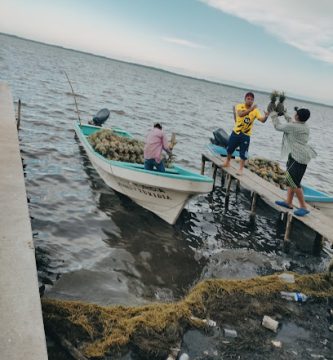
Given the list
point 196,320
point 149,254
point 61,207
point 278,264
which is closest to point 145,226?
point 149,254

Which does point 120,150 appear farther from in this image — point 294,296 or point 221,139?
point 294,296

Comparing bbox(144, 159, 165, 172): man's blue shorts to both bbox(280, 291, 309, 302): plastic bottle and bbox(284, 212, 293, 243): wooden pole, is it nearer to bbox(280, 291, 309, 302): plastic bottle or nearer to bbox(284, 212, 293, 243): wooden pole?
bbox(284, 212, 293, 243): wooden pole

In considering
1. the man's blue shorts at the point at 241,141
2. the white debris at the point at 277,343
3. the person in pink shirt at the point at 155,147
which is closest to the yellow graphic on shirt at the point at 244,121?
the man's blue shorts at the point at 241,141

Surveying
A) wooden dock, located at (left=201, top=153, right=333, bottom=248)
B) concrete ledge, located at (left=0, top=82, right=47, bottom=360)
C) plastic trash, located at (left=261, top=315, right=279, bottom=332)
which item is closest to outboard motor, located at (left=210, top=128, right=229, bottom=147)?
wooden dock, located at (left=201, top=153, right=333, bottom=248)

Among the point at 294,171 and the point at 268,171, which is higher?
the point at 294,171

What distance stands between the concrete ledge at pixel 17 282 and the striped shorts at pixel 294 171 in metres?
5.59


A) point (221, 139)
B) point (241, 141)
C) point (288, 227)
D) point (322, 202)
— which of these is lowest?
point (288, 227)

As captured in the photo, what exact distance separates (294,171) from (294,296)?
2.91 m

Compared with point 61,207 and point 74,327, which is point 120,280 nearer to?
point 74,327

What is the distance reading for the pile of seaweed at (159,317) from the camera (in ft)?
16.8

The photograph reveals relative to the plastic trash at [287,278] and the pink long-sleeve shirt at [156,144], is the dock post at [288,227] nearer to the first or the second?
the plastic trash at [287,278]

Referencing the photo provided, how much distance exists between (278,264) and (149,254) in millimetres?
3064

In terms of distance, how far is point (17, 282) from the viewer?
4.84 metres

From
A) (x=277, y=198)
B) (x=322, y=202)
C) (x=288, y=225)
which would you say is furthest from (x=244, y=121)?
(x=322, y=202)
